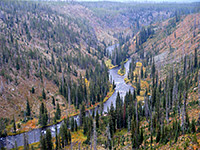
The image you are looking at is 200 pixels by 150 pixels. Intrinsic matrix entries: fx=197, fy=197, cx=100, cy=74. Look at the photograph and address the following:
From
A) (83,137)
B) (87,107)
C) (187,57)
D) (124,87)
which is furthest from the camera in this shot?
(124,87)

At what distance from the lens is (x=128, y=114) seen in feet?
310

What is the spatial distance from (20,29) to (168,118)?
6071 inches

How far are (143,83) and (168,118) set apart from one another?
3059 inches

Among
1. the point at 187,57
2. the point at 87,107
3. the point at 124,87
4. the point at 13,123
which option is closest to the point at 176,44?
the point at 187,57

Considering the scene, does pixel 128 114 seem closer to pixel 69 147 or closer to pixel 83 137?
pixel 83 137

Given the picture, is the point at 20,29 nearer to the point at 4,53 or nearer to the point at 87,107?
the point at 4,53

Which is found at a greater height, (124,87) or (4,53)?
(4,53)

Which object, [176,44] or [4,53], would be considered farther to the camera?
[176,44]

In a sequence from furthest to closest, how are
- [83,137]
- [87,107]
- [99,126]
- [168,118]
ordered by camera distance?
[87,107], [99,126], [83,137], [168,118]

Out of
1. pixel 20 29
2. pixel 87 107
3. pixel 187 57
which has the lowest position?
pixel 87 107

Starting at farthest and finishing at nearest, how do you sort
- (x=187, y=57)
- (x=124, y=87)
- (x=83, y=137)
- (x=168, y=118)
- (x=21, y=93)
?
(x=124, y=87) < (x=187, y=57) < (x=21, y=93) < (x=83, y=137) < (x=168, y=118)

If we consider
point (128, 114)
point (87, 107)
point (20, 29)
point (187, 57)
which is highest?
point (20, 29)

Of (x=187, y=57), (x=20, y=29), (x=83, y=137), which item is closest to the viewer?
(x=83, y=137)

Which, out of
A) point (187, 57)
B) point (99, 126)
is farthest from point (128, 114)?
point (187, 57)
